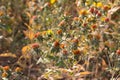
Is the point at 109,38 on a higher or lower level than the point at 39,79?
higher

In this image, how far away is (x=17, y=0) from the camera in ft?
12.8

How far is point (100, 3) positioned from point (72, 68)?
0.56 m

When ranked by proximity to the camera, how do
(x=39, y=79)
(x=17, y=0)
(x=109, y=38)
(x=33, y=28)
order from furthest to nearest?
(x=17, y=0), (x=33, y=28), (x=39, y=79), (x=109, y=38)

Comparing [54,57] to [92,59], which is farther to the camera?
[92,59]

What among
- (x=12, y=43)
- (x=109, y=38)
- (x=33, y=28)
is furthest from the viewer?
(x=12, y=43)

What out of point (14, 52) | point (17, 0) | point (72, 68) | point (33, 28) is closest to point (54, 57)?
point (72, 68)

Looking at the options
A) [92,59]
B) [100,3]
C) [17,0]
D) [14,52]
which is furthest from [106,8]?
[17,0]

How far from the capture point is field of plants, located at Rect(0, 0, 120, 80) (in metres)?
2.26

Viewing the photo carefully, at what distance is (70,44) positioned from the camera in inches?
88.8

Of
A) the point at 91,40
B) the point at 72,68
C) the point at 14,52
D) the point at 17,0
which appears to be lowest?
the point at 72,68

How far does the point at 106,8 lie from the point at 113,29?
0.32 metres

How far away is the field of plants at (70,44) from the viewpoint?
226 centimetres

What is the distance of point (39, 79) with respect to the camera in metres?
2.79

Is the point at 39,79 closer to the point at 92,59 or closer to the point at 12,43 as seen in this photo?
the point at 92,59
